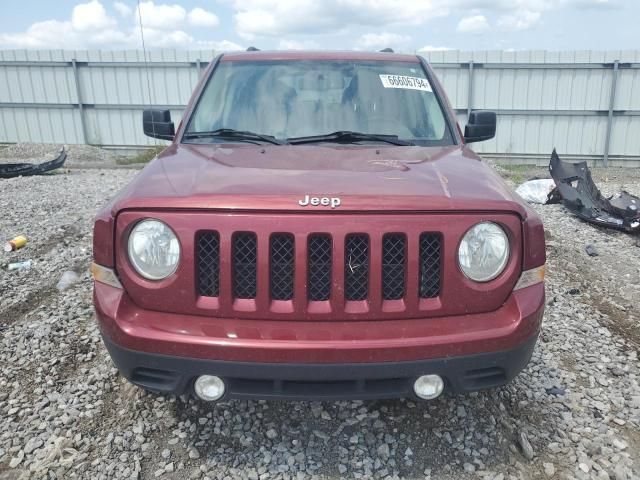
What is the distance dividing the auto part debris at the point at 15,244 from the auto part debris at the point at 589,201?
6.77 metres

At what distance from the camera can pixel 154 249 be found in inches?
81.9

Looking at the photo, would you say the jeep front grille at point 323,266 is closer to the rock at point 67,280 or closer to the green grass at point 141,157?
the rock at point 67,280

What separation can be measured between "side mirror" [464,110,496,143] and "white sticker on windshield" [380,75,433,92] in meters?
0.40

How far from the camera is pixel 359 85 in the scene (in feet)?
11.4

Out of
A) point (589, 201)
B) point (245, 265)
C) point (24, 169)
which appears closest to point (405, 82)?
point (245, 265)

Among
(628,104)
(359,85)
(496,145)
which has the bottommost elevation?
(496,145)

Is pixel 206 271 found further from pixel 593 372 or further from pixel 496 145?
pixel 496 145

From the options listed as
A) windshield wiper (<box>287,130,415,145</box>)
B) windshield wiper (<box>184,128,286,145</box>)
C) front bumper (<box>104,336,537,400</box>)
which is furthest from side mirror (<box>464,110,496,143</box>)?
front bumper (<box>104,336,537,400</box>)

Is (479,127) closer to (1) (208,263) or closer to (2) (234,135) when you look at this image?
(2) (234,135)

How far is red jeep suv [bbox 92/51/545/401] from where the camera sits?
6.61 feet

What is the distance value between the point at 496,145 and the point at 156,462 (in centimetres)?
1409

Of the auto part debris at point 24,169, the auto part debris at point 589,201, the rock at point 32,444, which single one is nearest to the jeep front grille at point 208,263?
the rock at point 32,444

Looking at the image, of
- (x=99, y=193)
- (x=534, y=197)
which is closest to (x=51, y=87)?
(x=99, y=193)

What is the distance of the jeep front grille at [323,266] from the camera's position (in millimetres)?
2027
